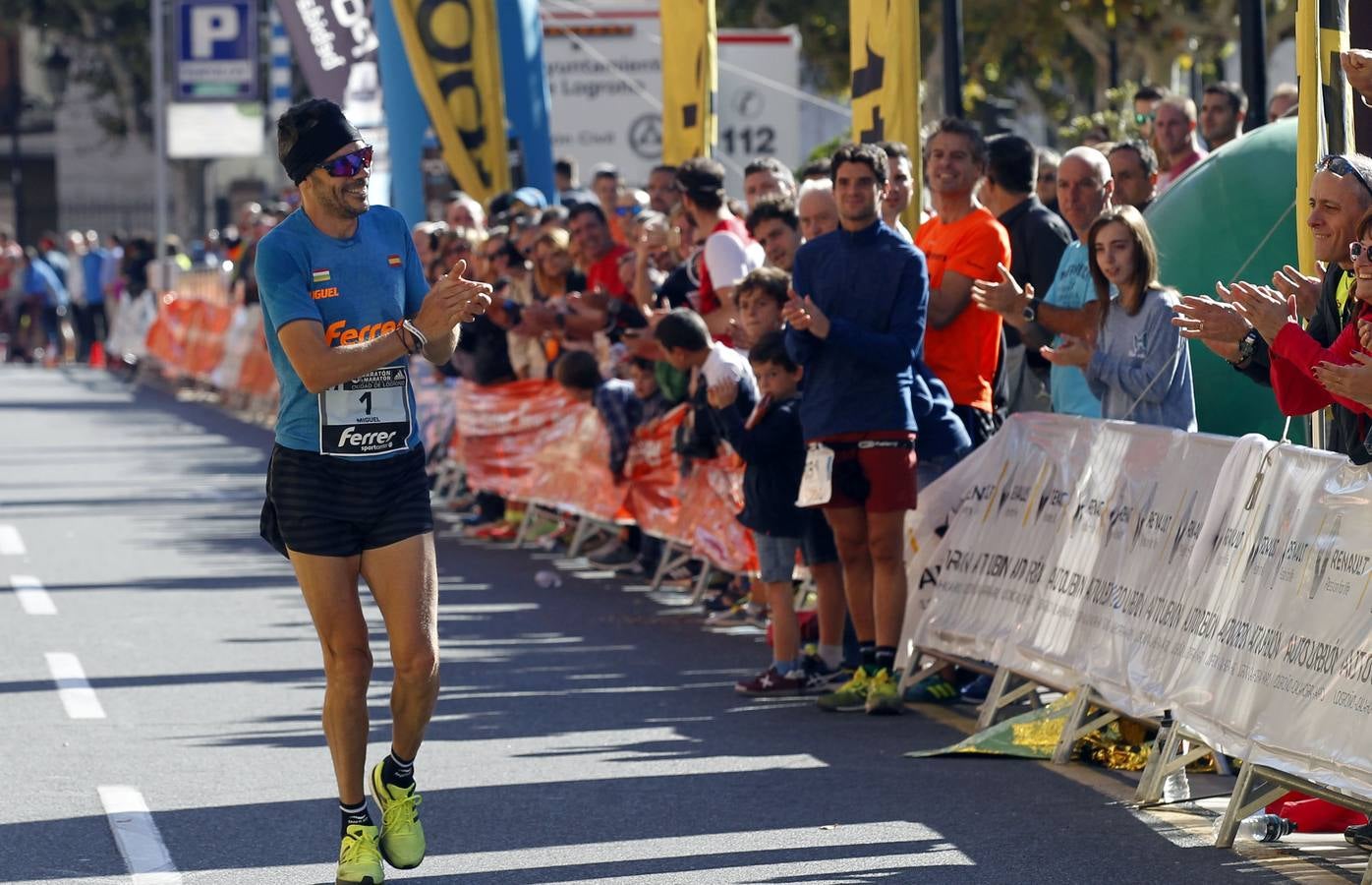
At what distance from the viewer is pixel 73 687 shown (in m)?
10.2

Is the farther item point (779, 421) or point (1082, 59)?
point (1082, 59)

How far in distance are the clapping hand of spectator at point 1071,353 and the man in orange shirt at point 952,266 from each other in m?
0.98

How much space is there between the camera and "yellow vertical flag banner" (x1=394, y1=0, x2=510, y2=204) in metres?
19.1

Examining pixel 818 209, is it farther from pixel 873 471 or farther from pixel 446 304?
pixel 446 304

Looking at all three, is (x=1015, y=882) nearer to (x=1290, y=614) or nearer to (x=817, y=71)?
(x=1290, y=614)

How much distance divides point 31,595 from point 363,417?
7.13 meters

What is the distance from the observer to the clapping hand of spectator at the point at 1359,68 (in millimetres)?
7004

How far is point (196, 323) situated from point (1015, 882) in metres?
26.0

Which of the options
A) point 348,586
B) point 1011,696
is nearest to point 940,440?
point 1011,696

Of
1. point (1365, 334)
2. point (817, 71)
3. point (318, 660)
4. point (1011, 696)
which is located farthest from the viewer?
point (817, 71)

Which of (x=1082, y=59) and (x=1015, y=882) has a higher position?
(x=1082, y=59)

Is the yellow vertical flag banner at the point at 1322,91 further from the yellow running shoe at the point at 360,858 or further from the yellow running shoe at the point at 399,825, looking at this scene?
the yellow running shoe at the point at 360,858

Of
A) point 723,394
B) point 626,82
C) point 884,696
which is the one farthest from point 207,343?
point 884,696

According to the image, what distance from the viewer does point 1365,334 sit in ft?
21.4
